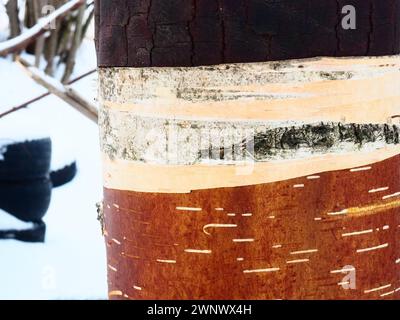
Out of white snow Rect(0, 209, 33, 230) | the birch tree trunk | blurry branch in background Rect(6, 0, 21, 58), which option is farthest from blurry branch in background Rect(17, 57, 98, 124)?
blurry branch in background Rect(6, 0, 21, 58)

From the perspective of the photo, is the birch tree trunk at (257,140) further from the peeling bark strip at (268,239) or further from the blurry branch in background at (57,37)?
the blurry branch in background at (57,37)

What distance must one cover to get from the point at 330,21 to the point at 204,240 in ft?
0.91

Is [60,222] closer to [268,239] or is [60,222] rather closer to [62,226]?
[62,226]

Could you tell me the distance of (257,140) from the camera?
673mm

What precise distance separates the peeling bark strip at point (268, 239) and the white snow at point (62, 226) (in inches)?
51.7

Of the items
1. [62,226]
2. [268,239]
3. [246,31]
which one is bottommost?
[62,226]

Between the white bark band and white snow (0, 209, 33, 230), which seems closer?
the white bark band

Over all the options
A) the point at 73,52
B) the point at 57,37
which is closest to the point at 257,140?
the point at 73,52

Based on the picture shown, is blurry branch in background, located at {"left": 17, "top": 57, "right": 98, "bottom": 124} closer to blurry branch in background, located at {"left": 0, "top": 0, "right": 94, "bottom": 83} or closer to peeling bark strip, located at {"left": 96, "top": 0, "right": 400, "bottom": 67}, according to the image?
peeling bark strip, located at {"left": 96, "top": 0, "right": 400, "bottom": 67}

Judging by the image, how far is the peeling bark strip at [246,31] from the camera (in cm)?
66

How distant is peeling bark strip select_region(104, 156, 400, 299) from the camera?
681 millimetres

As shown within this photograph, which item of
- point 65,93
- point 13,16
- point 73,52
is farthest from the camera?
point 73,52

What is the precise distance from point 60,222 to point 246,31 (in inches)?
161

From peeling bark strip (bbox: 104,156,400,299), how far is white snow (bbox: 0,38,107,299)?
4.31 ft
